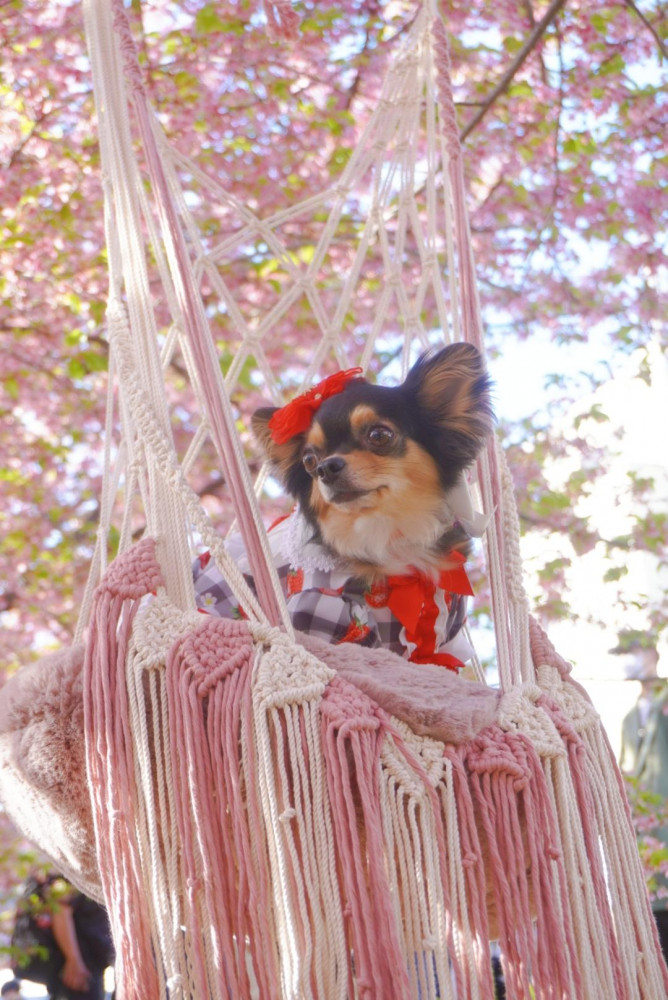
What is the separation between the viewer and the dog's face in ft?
5.07

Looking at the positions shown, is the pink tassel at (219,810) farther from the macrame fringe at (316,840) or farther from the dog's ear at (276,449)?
the dog's ear at (276,449)

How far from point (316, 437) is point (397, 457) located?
0.14 meters

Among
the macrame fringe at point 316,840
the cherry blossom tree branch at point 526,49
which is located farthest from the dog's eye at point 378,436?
the cherry blossom tree branch at point 526,49

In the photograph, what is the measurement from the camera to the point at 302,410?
1621mm

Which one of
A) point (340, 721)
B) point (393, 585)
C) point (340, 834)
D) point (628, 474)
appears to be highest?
point (628, 474)

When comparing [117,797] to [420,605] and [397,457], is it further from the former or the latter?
[397,457]

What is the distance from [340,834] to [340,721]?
0.12 meters

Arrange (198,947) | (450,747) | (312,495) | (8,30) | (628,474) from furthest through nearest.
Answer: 1. (628,474)
2. (8,30)
3. (312,495)
4. (450,747)
5. (198,947)

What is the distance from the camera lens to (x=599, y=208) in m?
3.11

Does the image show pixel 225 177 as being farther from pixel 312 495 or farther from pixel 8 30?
pixel 312 495

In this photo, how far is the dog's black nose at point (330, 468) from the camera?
4.92 feet

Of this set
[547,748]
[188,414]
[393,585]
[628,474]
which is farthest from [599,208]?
[547,748]

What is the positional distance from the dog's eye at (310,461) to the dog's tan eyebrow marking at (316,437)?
2 centimetres

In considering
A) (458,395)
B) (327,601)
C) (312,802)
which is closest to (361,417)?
(458,395)
